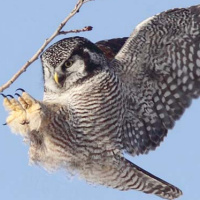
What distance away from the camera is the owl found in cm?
705

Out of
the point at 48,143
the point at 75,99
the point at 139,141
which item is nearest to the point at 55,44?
the point at 75,99

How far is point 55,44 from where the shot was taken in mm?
7113

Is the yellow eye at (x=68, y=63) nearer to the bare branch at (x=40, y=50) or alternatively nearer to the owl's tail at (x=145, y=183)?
the owl's tail at (x=145, y=183)

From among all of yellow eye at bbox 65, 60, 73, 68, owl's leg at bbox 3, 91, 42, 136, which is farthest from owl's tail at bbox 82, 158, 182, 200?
yellow eye at bbox 65, 60, 73, 68

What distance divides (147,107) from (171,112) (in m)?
0.31

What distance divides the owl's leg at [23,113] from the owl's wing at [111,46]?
141 centimetres

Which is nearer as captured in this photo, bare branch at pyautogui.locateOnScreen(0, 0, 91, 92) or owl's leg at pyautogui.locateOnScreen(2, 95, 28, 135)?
bare branch at pyautogui.locateOnScreen(0, 0, 91, 92)

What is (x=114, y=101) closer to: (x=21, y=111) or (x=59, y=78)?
(x=59, y=78)

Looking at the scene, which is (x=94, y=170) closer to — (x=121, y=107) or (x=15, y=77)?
(x=121, y=107)

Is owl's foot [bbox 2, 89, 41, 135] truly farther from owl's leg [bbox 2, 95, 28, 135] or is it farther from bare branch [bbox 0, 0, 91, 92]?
bare branch [bbox 0, 0, 91, 92]

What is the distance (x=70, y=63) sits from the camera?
23.1 feet

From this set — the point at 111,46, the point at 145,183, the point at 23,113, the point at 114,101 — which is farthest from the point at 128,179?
the point at 23,113

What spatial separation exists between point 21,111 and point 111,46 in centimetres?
176

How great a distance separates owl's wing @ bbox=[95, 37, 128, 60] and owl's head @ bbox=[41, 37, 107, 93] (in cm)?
66
